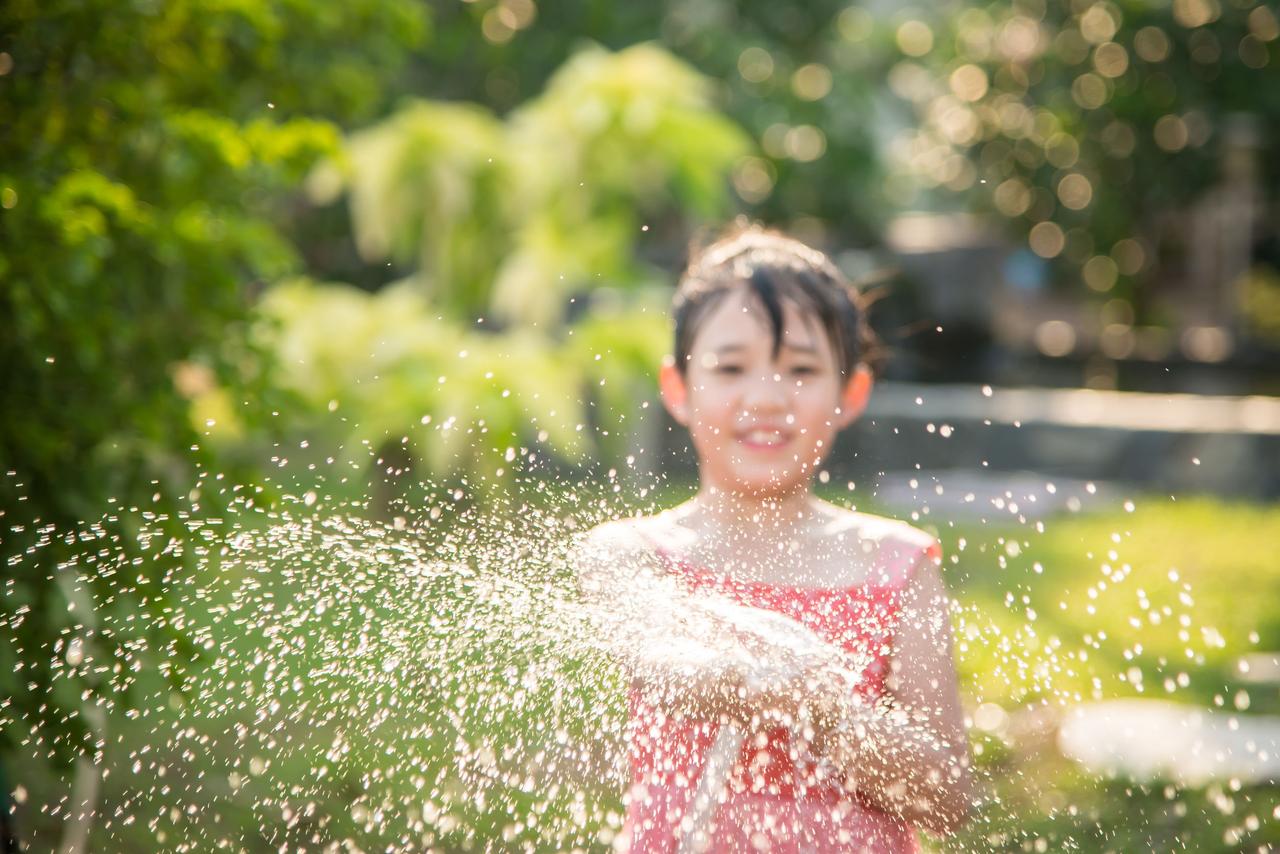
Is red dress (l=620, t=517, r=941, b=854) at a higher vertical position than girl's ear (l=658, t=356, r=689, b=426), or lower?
lower

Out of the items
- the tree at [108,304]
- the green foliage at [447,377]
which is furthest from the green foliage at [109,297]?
the green foliage at [447,377]

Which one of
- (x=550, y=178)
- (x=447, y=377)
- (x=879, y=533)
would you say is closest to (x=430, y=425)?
(x=447, y=377)

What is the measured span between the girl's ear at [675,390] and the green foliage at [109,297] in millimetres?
974

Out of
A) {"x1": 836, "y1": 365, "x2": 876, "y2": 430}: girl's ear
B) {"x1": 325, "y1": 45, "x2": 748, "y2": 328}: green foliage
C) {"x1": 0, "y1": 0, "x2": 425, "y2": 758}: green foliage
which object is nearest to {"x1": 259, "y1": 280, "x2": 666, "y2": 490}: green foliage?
{"x1": 325, "y1": 45, "x2": 748, "y2": 328}: green foliage

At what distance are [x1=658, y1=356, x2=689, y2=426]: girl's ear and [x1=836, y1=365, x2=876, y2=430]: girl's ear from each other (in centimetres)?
22

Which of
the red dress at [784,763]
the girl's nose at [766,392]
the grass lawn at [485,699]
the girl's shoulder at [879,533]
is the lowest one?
the grass lawn at [485,699]

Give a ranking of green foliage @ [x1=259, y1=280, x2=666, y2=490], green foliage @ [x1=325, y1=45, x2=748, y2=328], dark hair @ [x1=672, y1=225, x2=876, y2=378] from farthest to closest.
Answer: green foliage @ [x1=325, y1=45, x2=748, y2=328] → green foliage @ [x1=259, y1=280, x2=666, y2=490] → dark hair @ [x1=672, y1=225, x2=876, y2=378]

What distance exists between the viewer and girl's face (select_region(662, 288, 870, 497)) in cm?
192

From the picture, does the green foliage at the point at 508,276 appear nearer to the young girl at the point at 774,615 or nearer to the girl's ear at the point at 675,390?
the girl's ear at the point at 675,390

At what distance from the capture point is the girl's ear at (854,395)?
6.70 ft

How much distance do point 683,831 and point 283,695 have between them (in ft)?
7.45

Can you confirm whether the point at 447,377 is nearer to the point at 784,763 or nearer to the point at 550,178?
the point at 550,178

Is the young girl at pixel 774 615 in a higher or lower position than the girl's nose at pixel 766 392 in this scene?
lower

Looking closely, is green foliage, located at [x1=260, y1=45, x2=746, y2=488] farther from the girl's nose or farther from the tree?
the girl's nose
